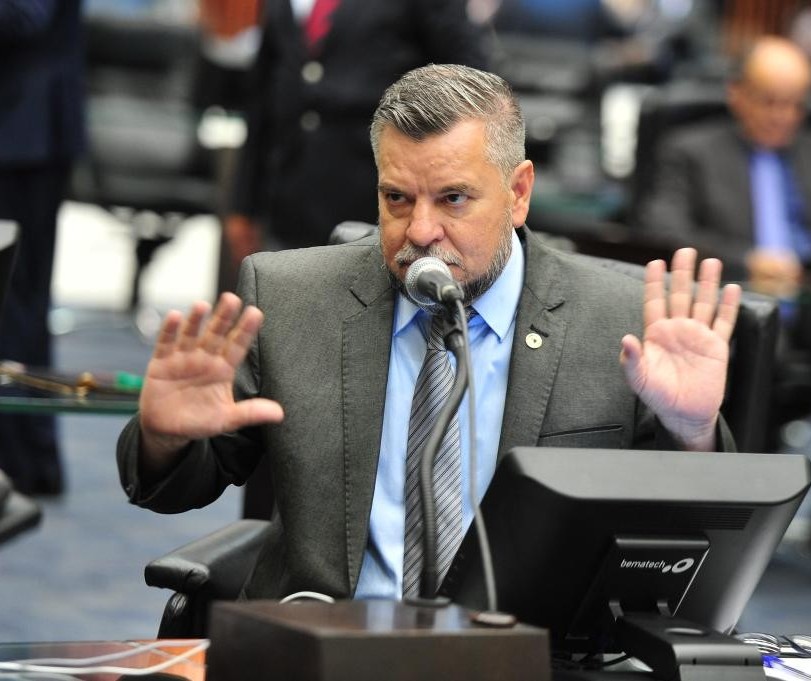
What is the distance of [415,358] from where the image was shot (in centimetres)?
226

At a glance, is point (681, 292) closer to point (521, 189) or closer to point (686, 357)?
point (686, 357)

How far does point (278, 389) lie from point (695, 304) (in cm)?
61

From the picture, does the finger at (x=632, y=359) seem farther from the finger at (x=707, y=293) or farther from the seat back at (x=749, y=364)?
the seat back at (x=749, y=364)

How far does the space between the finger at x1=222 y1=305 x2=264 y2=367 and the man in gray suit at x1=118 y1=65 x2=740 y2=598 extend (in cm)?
16

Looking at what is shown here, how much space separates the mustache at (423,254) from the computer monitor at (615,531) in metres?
0.56

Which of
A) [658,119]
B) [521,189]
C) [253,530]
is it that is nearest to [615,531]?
[521,189]

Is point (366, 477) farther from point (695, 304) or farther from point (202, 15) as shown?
point (202, 15)

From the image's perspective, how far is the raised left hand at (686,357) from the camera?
6.63ft

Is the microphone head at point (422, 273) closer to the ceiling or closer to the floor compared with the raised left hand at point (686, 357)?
closer to the ceiling

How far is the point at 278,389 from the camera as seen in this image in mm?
2240

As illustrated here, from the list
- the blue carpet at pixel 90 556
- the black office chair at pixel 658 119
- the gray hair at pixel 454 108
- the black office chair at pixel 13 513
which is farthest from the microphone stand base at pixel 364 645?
the black office chair at pixel 658 119

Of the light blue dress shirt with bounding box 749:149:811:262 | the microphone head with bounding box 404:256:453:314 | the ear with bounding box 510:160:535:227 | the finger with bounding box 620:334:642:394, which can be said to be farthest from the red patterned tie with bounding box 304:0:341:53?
the finger with bounding box 620:334:642:394

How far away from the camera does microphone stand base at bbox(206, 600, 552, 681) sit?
1.39m

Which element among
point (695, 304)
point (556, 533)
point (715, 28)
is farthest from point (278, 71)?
point (715, 28)
